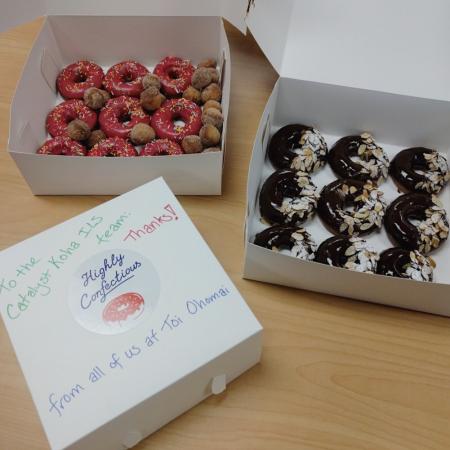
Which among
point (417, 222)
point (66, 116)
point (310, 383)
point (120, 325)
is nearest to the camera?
point (120, 325)

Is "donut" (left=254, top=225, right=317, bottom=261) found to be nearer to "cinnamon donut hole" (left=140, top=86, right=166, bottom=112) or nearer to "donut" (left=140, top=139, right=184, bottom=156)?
"donut" (left=140, top=139, right=184, bottom=156)

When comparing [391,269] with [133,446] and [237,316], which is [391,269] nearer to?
[237,316]

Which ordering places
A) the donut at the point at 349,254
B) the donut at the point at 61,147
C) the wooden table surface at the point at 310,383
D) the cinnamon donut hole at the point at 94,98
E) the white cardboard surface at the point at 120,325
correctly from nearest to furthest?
the white cardboard surface at the point at 120,325
the wooden table surface at the point at 310,383
the donut at the point at 349,254
the donut at the point at 61,147
the cinnamon donut hole at the point at 94,98

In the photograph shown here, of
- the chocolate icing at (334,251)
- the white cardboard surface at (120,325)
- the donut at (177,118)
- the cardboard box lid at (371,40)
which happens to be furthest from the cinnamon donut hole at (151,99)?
the chocolate icing at (334,251)

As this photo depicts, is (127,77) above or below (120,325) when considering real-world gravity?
above

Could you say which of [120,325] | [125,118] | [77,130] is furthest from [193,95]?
Result: [120,325]

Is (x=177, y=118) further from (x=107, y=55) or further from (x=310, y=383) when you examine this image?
(x=310, y=383)

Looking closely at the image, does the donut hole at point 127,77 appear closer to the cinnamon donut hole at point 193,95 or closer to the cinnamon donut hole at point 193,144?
the cinnamon donut hole at point 193,95
